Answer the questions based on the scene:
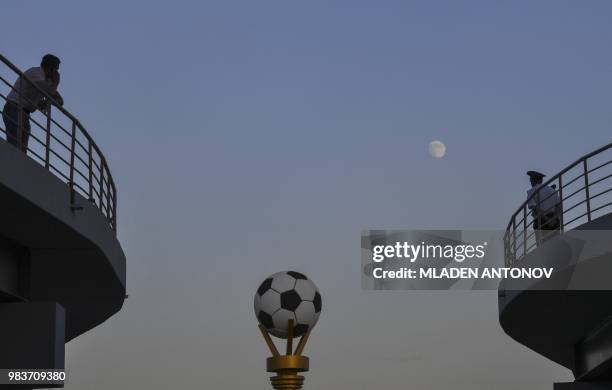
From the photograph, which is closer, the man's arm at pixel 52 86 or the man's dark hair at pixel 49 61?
the man's arm at pixel 52 86

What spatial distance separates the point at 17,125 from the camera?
13.2 metres

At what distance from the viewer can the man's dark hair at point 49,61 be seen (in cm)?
1512

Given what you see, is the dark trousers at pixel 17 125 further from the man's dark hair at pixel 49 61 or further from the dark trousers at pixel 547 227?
the dark trousers at pixel 547 227

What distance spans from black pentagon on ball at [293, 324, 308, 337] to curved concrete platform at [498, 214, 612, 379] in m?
4.64

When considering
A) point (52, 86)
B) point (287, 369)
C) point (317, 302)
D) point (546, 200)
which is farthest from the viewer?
point (546, 200)

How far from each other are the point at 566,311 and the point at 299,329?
7.10m

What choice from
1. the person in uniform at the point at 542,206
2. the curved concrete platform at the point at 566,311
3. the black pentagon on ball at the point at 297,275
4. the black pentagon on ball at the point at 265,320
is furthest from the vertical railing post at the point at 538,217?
the black pentagon on ball at the point at 265,320

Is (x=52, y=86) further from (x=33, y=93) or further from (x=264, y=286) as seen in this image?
(x=264, y=286)

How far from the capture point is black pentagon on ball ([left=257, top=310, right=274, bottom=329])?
46.5 feet

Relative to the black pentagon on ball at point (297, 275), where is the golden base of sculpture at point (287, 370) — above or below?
below

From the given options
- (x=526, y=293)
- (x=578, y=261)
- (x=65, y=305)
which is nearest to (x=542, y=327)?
(x=526, y=293)

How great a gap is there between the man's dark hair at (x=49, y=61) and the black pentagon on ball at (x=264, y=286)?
435cm

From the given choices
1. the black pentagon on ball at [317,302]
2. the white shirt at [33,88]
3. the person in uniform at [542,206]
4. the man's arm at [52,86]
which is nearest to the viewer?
the black pentagon on ball at [317,302]

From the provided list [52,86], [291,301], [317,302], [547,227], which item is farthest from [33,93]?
[547,227]
